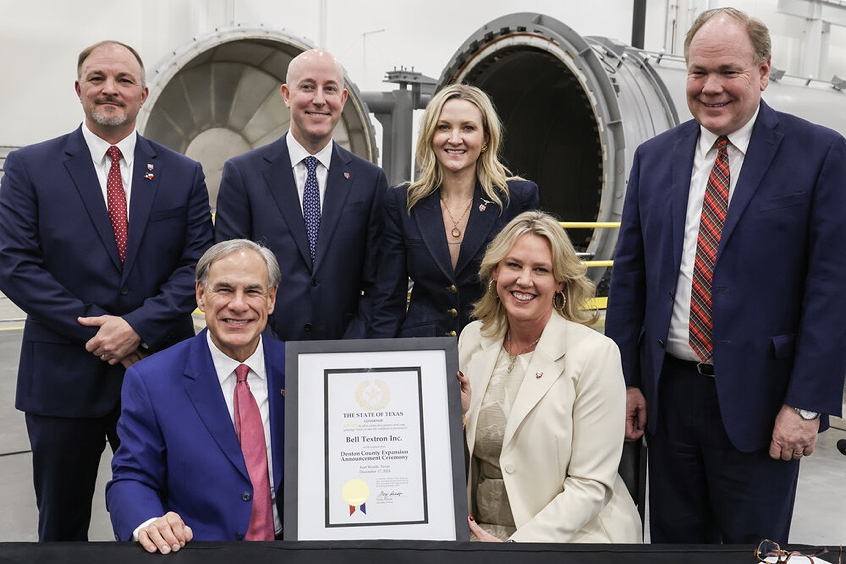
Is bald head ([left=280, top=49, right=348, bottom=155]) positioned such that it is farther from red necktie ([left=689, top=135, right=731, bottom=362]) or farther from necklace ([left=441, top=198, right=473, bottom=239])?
red necktie ([left=689, top=135, right=731, bottom=362])

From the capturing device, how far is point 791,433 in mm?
2199

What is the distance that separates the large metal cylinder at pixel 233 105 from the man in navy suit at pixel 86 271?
13.7 ft

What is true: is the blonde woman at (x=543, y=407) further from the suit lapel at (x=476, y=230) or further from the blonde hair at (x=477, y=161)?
the blonde hair at (x=477, y=161)

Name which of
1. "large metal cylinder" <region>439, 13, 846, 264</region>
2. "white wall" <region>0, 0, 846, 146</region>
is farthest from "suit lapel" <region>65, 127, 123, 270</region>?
"white wall" <region>0, 0, 846, 146</region>

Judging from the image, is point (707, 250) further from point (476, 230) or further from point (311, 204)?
point (311, 204)

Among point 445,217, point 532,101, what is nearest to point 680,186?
point 445,217

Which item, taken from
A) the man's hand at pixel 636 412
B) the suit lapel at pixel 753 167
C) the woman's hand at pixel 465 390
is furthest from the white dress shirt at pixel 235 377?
the suit lapel at pixel 753 167

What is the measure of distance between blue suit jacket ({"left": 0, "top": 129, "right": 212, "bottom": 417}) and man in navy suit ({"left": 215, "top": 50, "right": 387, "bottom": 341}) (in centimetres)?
24

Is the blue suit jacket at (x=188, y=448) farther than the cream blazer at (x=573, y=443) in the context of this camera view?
No

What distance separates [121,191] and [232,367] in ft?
2.91

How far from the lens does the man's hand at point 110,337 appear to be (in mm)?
2477

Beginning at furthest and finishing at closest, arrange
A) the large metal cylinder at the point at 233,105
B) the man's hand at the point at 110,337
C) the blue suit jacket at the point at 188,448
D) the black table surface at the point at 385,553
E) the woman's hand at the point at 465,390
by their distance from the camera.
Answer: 1. the large metal cylinder at the point at 233,105
2. the man's hand at the point at 110,337
3. the woman's hand at the point at 465,390
4. the blue suit jacket at the point at 188,448
5. the black table surface at the point at 385,553

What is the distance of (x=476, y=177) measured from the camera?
275 centimetres

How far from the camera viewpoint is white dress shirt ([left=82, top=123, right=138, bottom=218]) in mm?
2625
